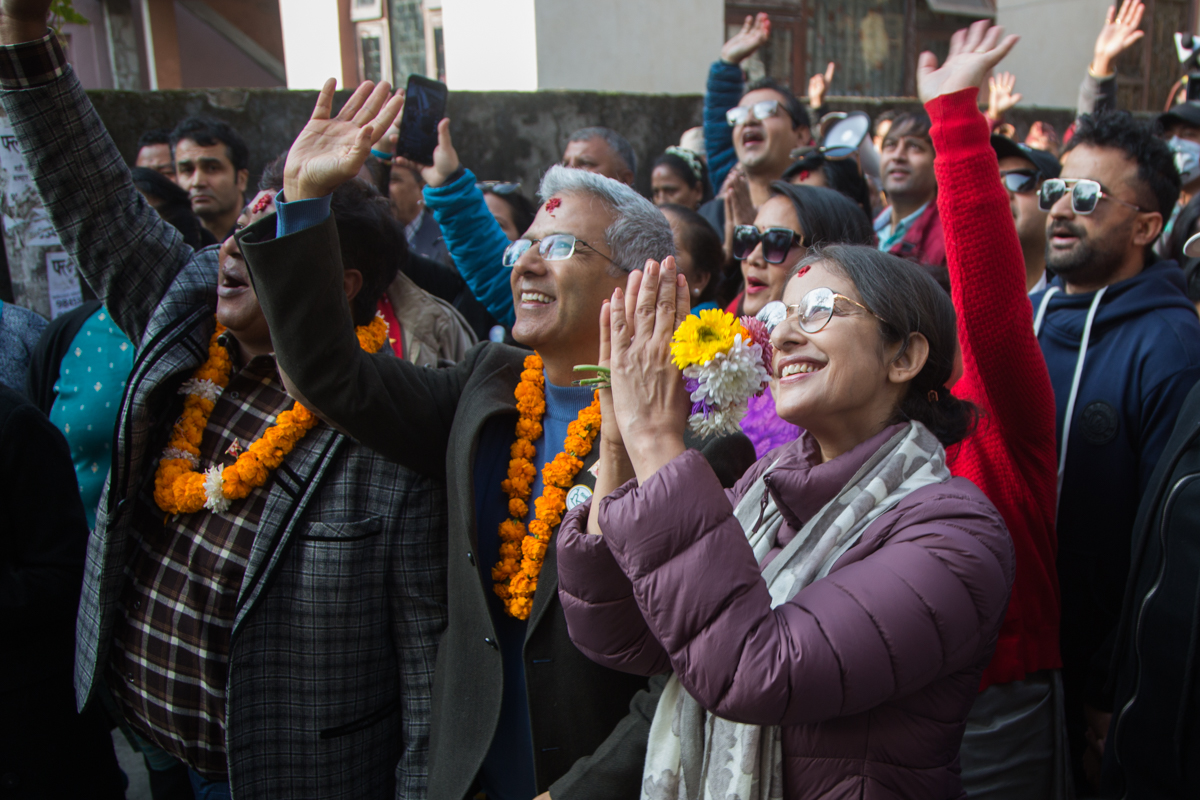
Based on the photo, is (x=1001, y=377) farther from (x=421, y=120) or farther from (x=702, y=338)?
(x=421, y=120)

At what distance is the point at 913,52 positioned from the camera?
11820 millimetres

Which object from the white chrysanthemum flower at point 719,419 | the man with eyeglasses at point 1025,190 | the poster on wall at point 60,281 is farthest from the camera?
the poster on wall at point 60,281

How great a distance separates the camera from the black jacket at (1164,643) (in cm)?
180

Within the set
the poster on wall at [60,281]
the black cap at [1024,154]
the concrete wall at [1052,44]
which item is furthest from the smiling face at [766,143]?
the concrete wall at [1052,44]

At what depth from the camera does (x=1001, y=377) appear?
6.61ft

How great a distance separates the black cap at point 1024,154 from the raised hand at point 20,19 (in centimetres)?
321

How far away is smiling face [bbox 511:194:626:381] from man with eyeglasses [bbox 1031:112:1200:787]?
4.82 feet

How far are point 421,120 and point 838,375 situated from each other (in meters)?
2.84

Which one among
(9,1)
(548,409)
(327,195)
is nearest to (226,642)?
(548,409)

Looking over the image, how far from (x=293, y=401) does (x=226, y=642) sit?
66 cm

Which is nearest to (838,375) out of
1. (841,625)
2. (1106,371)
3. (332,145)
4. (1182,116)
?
(841,625)

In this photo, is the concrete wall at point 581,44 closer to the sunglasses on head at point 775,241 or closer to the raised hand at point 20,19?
the sunglasses on head at point 775,241

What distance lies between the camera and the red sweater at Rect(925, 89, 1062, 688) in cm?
196

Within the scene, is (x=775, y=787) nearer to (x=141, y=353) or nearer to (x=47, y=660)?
(x=141, y=353)
